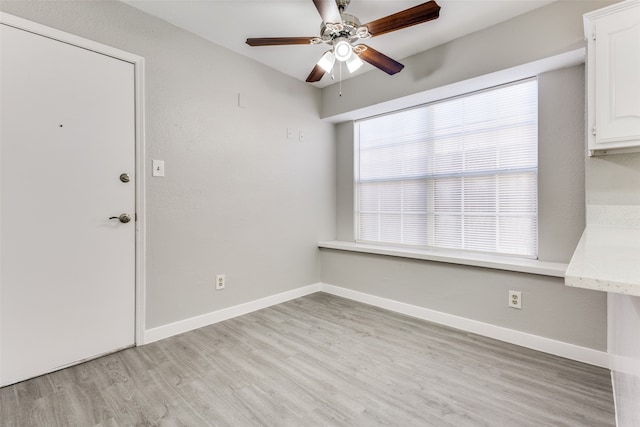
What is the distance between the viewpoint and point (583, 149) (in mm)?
2123

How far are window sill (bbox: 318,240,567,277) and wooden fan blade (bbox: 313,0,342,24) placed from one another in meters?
2.05

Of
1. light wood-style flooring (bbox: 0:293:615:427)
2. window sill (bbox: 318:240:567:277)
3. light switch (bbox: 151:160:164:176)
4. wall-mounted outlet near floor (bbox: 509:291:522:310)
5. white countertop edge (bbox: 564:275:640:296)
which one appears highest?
light switch (bbox: 151:160:164:176)

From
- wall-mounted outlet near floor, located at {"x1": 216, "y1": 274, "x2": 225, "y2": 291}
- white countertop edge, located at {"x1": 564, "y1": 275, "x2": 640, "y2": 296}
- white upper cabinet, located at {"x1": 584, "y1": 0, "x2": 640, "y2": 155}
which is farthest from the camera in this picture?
wall-mounted outlet near floor, located at {"x1": 216, "y1": 274, "x2": 225, "y2": 291}

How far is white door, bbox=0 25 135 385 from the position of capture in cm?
171

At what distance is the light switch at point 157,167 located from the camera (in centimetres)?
227

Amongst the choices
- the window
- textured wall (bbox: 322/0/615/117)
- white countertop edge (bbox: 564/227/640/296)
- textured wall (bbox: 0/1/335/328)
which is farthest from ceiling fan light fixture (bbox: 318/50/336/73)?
white countertop edge (bbox: 564/227/640/296)

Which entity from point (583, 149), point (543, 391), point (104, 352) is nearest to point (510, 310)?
point (543, 391)

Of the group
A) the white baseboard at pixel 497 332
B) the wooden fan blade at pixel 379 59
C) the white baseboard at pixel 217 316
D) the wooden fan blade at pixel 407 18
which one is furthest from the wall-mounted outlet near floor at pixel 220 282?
the wooden fan blade at pixel 407 18

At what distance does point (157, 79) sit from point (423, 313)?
3.08 meters

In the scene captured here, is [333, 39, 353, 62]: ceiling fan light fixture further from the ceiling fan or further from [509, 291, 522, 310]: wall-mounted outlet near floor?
[509, 291, 522, 310]: wall-mounted outlet near floor

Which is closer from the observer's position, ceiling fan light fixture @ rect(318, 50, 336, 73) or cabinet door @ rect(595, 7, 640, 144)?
cabinet door @ rect(595, 7, 640, 144)

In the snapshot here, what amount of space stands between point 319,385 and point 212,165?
6.52 feet

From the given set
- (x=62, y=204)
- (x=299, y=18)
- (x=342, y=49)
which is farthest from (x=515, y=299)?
(x=62, y=204)

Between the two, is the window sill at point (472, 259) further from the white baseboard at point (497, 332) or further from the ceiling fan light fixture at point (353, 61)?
the ceiling fan light fixture at point (353, 61)
